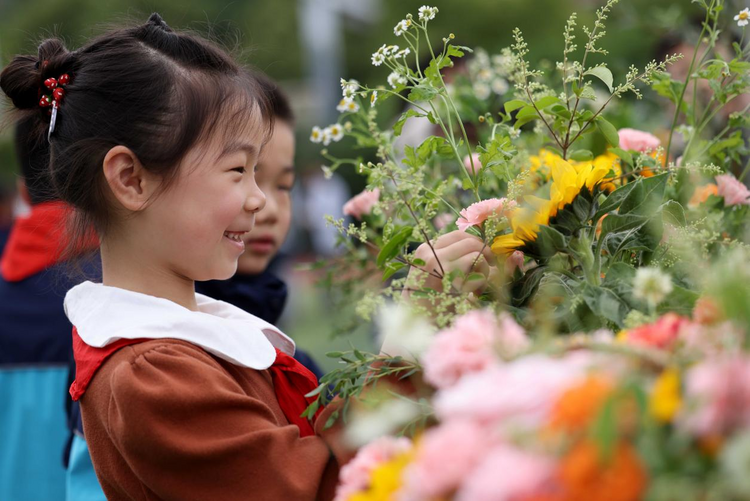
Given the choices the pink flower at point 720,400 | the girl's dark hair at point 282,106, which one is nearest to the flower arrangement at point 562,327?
the pink flower at point 720,400

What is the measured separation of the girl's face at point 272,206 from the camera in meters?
2.38

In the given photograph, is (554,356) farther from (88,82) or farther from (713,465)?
(88,82)

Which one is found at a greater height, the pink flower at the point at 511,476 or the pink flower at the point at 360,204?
the pink flower at the point at 511,476

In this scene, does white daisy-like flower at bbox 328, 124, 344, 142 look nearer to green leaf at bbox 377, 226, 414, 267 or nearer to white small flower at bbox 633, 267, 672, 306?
green leaf at bbox 377, 226, 414, 267

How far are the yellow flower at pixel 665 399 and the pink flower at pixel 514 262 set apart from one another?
62 centimetres

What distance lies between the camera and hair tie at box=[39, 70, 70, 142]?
1518mm

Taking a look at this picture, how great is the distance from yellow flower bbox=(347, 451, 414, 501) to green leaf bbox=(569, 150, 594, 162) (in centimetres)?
78

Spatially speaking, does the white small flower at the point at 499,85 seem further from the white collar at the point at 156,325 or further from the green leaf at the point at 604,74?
the white collar at the point at 156,325

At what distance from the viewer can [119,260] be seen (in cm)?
145

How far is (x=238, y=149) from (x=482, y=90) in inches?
41.9

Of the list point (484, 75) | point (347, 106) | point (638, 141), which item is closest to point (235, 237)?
point (347, 106)

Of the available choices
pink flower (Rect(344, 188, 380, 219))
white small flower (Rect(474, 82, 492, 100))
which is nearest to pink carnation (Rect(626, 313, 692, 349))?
pink flower (Rect(344, 188, 380, 219))

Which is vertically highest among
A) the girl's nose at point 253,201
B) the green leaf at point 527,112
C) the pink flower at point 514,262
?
the green leaf at point 527,112

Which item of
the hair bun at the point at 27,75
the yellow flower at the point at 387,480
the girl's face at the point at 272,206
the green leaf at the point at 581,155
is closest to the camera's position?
the yellow flower at the point at 387,480
